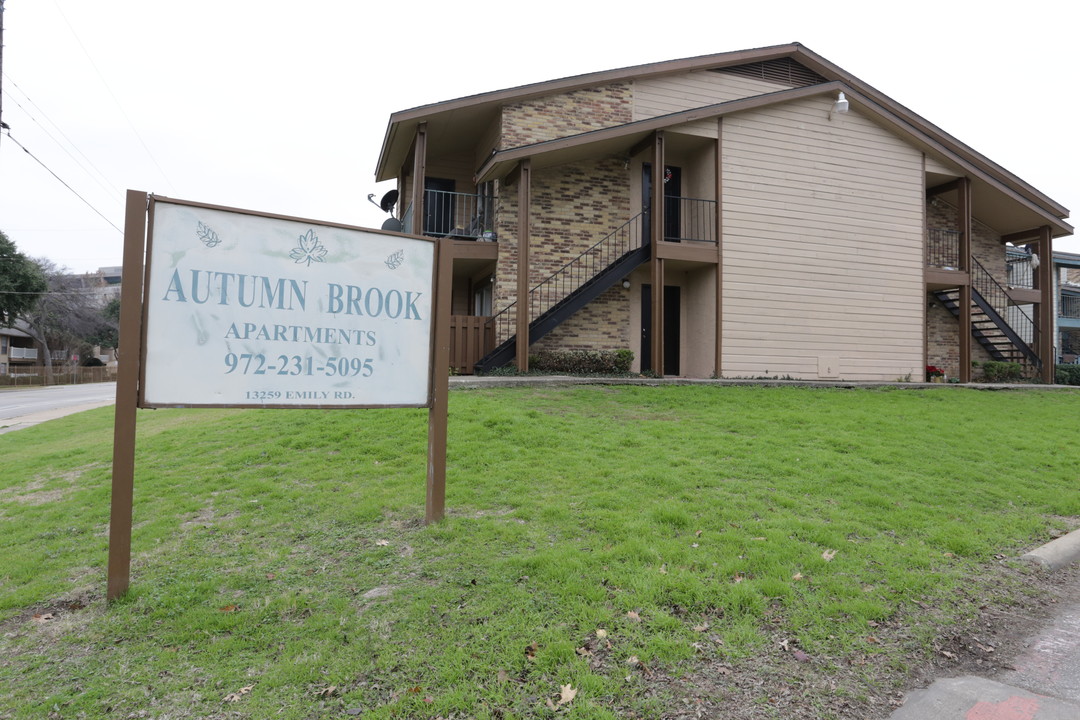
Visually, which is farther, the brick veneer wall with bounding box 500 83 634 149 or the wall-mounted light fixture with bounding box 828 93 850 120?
the wall-mounted light fixture with bounding box 828 93 850 120

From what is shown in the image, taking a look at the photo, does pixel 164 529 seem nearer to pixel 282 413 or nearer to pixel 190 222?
pixel 190 222

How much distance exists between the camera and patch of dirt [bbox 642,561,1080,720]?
2746 mm

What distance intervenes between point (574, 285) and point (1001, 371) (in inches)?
471

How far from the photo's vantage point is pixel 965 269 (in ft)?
52.2

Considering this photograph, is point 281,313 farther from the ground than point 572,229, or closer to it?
closer to it

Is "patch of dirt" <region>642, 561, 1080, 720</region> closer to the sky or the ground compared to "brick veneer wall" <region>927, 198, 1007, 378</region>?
closer to the ground

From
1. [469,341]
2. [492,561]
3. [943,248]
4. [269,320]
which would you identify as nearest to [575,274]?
[469,341]

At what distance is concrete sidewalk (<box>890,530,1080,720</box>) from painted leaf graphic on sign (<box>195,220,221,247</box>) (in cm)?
455

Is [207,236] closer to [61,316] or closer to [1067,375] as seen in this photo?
[1067,375]

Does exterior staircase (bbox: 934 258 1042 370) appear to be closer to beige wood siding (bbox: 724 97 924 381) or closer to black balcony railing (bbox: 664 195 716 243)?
beige wood siding (bbox: 724 97 924 381)

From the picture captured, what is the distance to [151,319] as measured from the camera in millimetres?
3822

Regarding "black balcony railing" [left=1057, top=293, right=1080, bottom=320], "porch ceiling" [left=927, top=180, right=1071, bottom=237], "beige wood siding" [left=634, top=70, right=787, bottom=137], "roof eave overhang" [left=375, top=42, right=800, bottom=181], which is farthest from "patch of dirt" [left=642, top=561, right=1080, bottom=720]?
"black balcony railing" [left=1057, top=293, right=1080, bottom=320]

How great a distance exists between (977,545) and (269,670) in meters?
4.91

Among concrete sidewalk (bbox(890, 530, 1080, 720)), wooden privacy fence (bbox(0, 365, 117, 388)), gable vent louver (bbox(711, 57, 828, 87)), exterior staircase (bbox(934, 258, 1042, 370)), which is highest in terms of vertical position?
gable vent louver (bbox(711, 57, 828, 87))
